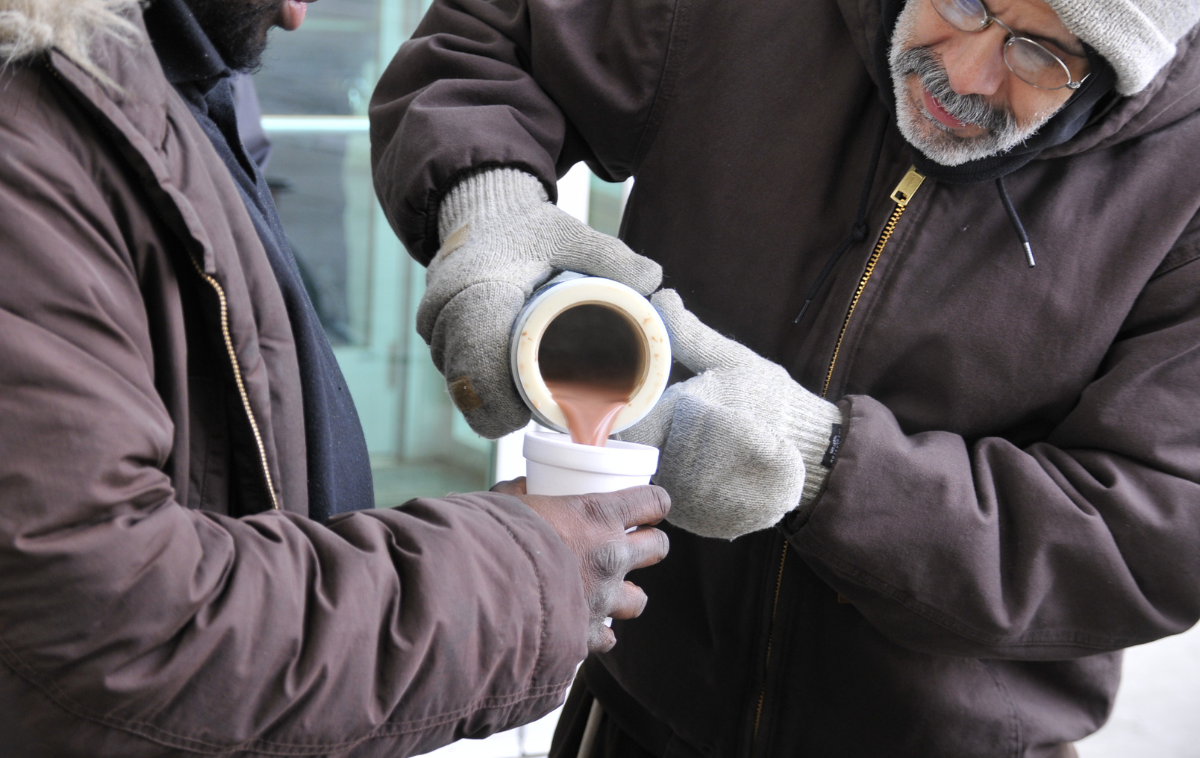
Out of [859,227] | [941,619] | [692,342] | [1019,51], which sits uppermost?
[1019,51]

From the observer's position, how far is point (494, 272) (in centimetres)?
113

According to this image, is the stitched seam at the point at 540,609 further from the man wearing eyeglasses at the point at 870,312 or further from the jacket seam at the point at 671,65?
the jacket seam at the point at 671,65

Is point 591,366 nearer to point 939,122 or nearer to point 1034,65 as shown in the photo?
point 939,122

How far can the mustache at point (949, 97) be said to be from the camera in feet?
3.92

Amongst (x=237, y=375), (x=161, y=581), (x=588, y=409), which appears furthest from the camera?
(x=588, y=409)

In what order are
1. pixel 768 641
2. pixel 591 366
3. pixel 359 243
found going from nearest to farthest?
pixel 591 366 → pixel 768 641 → pixel 359 243

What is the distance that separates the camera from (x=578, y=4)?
4.61 ft

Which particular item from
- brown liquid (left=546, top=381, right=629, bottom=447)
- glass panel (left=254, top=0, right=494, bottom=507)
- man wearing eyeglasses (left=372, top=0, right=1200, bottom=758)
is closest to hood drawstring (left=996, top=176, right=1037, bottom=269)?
man wearing eyeglasses (left=372, top=0, right=1200, bottom=758)

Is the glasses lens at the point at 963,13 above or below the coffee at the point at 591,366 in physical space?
above

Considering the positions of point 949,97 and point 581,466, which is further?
point 949,97

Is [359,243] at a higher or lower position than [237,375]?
lower

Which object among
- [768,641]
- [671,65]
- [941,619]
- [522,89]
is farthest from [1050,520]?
[522,89]

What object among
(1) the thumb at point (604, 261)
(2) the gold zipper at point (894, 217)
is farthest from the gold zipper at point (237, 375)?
(2) the gold zipper at point (894, 217)

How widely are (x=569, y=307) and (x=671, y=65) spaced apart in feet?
1.65
